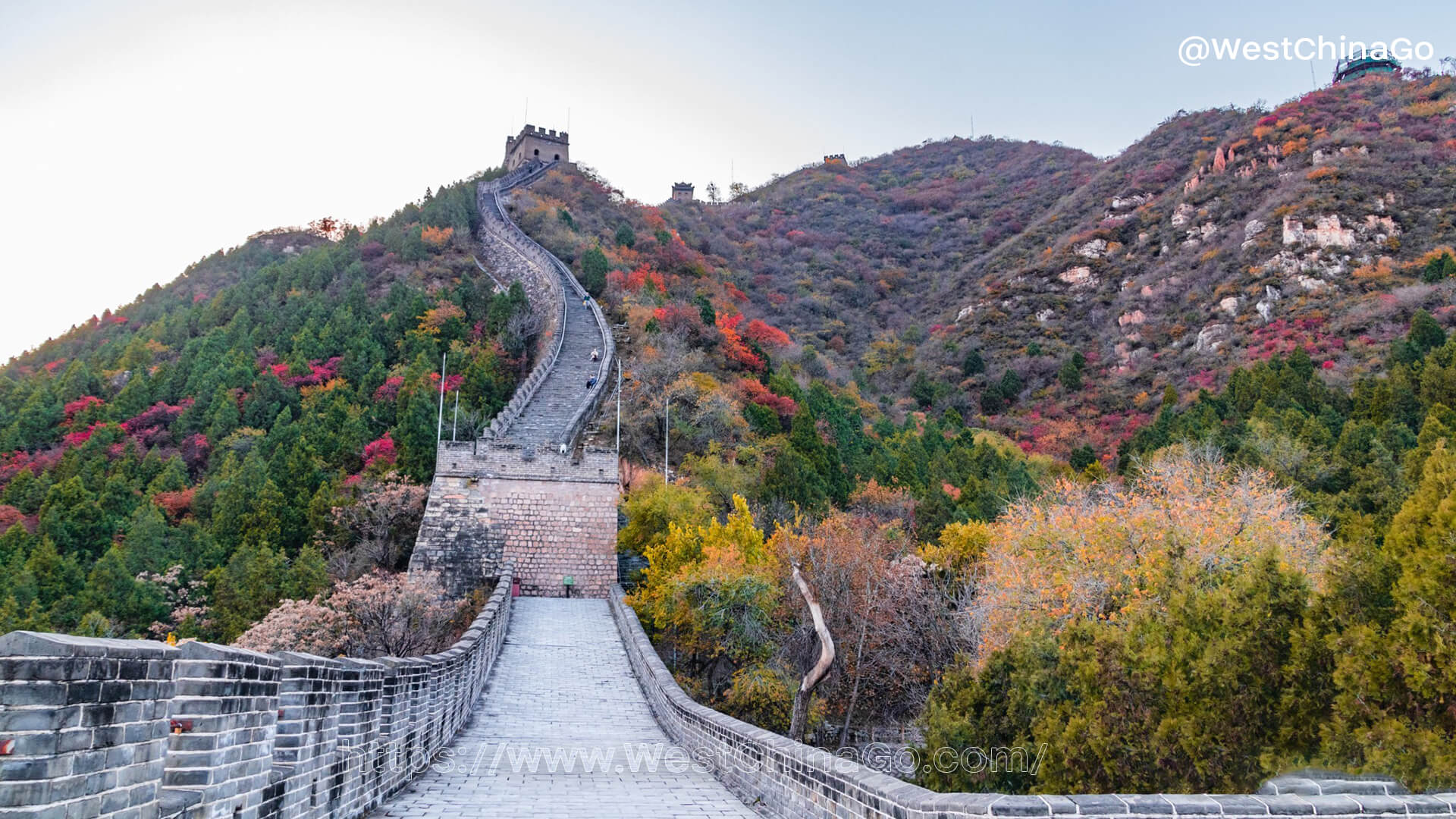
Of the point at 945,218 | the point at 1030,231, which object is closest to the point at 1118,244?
the point at 1030,231

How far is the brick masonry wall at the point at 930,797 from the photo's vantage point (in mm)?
4867

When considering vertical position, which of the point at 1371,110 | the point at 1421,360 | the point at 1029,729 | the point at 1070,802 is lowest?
the point at 1029,729

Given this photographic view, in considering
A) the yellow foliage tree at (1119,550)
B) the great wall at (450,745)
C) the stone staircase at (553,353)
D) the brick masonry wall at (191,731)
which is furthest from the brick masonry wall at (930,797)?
the stone staircase at (553,353)

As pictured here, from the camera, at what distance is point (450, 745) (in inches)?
408

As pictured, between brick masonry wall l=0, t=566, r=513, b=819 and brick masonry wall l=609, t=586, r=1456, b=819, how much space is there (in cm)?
339

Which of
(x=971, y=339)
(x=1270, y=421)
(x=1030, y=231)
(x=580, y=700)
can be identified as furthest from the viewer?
(x=1030, y=231)

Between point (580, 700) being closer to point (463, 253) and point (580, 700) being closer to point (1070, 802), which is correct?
point (1070, 802)

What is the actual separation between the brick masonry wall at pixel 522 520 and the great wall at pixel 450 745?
2.55 m

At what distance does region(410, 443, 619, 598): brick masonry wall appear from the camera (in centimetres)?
2323

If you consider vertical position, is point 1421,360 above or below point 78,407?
above

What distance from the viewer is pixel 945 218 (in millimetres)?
106125

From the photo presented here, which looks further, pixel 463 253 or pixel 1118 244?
pixel 1118 244

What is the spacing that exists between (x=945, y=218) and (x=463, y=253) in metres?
71.7

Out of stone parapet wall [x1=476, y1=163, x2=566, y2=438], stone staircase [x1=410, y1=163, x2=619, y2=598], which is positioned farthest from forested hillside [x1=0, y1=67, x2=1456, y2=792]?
stone parapet wall [x1=476, y1=163, x2=566, y2=438]
